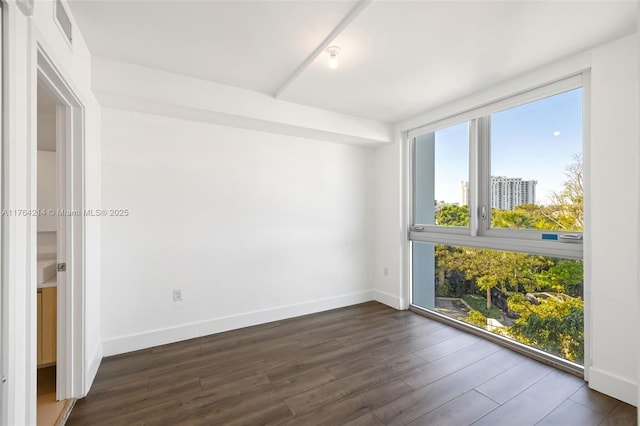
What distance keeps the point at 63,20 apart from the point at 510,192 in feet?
12.2

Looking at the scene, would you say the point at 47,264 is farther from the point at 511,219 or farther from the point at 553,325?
the point at 553,325

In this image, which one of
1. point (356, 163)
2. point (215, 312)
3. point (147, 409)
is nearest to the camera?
point (147, 409)

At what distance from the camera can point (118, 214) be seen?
2.58 metres

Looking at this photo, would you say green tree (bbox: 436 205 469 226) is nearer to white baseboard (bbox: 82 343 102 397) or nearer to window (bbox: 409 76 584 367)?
window (bbox: 409 76 584 367)

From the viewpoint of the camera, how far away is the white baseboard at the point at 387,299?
3745 mm

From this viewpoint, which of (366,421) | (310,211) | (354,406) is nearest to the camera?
(366,421)

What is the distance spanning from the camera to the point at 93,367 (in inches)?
84.8

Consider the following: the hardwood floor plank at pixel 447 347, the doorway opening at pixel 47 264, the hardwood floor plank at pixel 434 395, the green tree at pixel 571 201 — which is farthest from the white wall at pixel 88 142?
the green tree at pixel 571 201

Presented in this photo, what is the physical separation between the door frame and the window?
3.47m

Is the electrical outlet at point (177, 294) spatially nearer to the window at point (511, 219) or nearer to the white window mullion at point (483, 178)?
the window at point (511, 219)

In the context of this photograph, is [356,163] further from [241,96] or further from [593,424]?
[593,424]

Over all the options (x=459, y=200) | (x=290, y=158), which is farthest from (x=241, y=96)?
(x=459, y=200)

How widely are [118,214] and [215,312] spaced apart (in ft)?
4.56

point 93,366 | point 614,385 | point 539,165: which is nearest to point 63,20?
point 93,366
